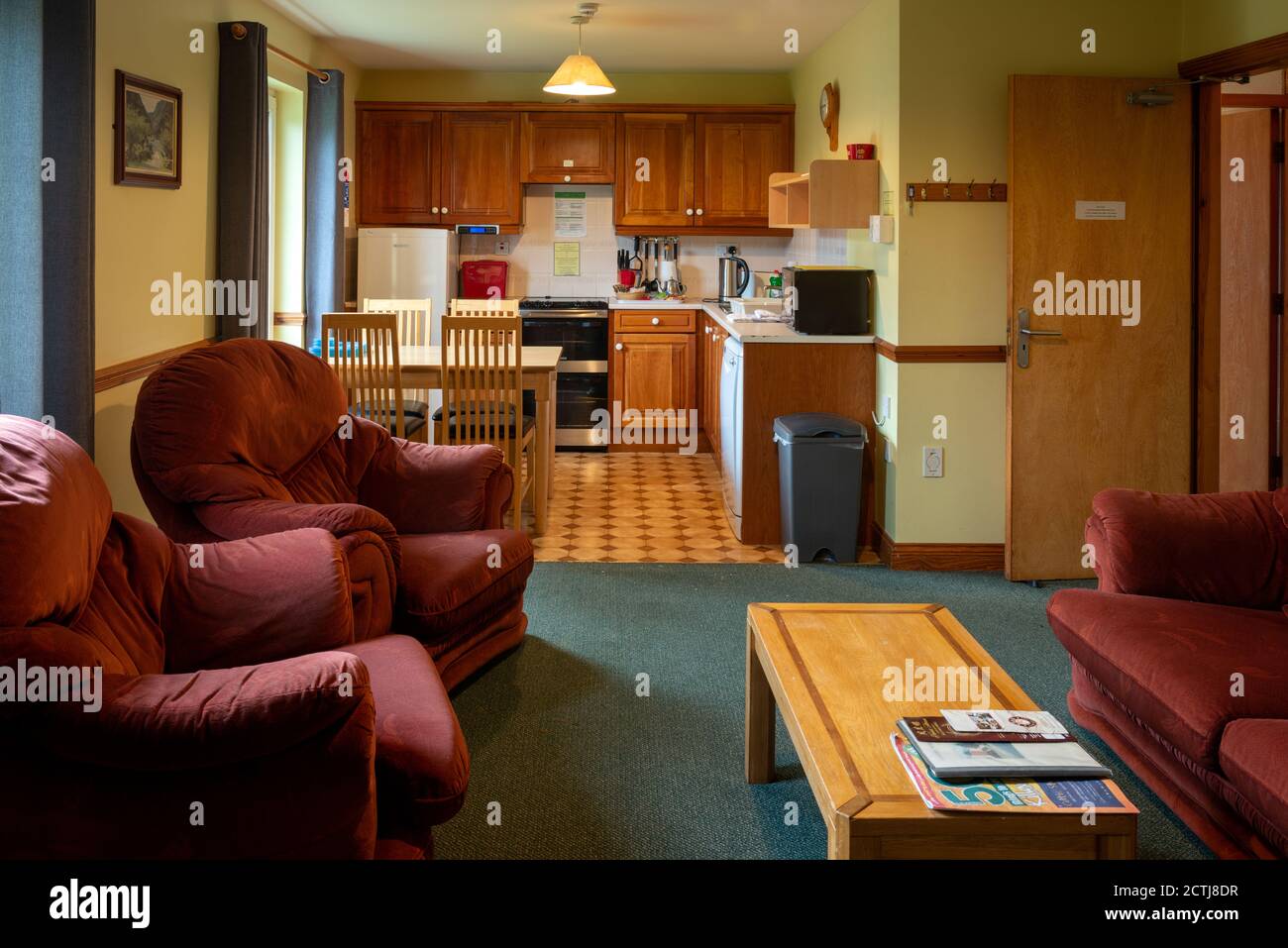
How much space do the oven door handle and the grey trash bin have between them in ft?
9.87

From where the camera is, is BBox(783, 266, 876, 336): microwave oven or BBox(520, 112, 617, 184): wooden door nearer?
BBox(783, 266, 876, 336): microwave oven

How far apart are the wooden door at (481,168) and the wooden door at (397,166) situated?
9 cm

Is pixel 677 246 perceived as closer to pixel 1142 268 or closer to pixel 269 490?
pixel 1142 268

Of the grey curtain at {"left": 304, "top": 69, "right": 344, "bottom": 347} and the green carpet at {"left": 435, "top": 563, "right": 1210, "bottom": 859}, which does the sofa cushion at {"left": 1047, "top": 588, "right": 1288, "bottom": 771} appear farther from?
the grey curtain at {"left": 304, "top": 69, "right": 344, "bottom": 347}

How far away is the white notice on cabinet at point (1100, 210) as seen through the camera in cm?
499

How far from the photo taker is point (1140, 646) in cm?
286

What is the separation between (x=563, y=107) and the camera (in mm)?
8266

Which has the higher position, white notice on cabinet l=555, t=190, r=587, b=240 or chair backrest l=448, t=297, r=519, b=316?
white notice on cabinet l=555, t=190, r=587, b=240

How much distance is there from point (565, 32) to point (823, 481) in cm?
314

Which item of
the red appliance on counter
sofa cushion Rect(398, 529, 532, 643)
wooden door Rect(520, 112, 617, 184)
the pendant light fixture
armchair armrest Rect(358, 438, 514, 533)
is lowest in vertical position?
sofa cushion Rect(398, 529, 532, 643)

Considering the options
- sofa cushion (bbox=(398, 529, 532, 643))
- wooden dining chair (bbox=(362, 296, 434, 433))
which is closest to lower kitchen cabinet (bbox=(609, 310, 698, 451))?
wooden dining chair (bbox=(362, 296, 434, 433))

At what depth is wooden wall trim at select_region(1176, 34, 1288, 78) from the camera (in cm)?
441

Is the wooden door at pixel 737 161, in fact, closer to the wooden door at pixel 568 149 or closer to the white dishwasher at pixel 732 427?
the wooden door at pixel 568 149

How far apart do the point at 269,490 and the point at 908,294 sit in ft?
9.62
